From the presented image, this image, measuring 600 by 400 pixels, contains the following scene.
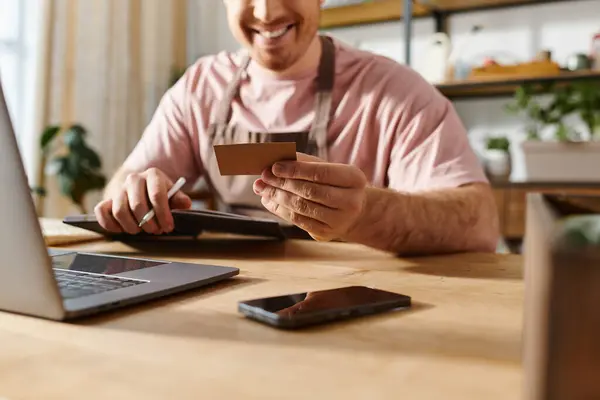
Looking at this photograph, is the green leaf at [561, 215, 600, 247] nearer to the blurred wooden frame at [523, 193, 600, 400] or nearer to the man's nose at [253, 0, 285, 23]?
the blurred wooden frame at [523, 193, 600, 400]

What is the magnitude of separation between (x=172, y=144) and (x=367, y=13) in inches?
73.1

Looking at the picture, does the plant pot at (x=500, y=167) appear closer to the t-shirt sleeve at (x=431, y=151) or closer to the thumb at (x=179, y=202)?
the t-shirt sleeve at (x=431, y=151)

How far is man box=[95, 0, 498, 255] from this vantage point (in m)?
0.95

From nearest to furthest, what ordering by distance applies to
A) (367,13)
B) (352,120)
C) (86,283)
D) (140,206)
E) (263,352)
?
(263,352), (86,283), (140,206), (352,120), (367,13)

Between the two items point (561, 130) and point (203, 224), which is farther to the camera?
point (561, 130)

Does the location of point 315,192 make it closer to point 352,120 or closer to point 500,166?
point 352,120

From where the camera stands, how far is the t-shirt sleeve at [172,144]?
1.43 metres

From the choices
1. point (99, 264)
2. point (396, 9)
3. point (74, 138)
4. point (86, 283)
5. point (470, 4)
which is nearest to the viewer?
point (86, 283)

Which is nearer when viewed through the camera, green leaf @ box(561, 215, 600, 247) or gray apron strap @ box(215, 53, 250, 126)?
green leaf @ box(561, 215, 600, 247)

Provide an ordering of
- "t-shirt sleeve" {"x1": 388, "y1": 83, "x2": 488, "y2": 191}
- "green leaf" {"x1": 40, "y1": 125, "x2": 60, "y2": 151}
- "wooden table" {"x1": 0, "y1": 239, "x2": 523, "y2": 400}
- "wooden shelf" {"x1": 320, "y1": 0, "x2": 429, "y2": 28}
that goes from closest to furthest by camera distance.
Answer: "wooden table" {"x1": 0, "y1": 239, "x2": 523, "y2": 400} → "t-shirt sleeve" {"x1": 388, "y1": 83, "x2": 488, "y2": 191} → "green leaf" {"x1": 40, "y1": 125, "x2": 60, "y2": 151} → "wooden shelf" {"x1": 320, "y1": 0, "x2": 429, "y2": 28}

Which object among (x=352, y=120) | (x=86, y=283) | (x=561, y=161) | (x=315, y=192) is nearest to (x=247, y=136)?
(x=352, y=120)

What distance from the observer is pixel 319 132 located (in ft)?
4.34

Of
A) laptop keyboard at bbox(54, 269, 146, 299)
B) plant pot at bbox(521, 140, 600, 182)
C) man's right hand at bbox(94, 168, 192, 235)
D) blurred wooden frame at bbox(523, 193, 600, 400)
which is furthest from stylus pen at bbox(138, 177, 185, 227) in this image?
plant pot at bbox(521, 140, 600, 182)

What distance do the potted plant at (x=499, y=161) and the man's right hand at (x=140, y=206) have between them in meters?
1.83
